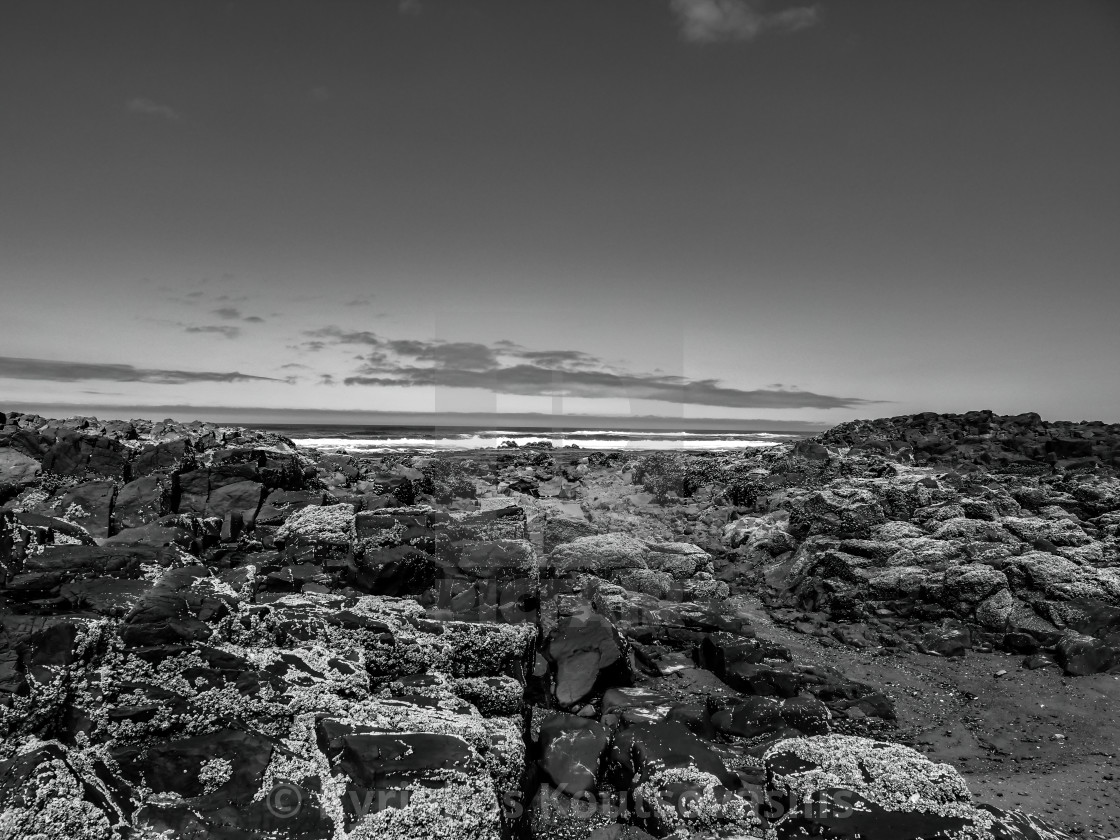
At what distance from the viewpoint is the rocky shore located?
3193 millimetres

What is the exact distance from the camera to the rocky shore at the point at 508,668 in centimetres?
319

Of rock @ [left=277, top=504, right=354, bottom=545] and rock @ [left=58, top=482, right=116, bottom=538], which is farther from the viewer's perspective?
rock @ [left=58, top=482, right=116, bottom=538]

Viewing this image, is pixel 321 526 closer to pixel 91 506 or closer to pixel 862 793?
pixel 91 506

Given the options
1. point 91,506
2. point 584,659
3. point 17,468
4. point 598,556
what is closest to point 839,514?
point 598,556

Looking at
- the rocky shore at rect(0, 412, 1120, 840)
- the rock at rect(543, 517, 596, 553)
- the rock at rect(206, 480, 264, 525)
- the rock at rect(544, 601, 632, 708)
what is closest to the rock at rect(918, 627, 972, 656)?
the rocky shore at rect(0, 412, 1120, 840)

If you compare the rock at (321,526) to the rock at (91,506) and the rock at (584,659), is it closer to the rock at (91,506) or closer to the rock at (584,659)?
the rock at (91,506)

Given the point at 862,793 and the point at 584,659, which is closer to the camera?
the point at 862,793

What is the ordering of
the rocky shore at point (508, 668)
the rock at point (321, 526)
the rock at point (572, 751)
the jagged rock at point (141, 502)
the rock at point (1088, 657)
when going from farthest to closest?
the jagged rock at point (141, 502) < the rock at point (321, 526) < the rock at point (1088, 657) < the rock at point (572, 751) < the rocky shore at point (508, 668)

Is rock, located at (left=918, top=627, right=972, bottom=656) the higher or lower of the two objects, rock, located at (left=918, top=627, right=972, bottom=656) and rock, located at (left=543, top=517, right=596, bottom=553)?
the lower

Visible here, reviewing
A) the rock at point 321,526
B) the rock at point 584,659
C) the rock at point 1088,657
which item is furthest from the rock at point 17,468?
the rock at point 1088,657

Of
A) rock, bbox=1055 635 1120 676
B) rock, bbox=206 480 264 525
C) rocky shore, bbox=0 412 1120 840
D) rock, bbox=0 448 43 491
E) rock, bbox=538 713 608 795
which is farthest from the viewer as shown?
rock, bbox=0 448 43 491

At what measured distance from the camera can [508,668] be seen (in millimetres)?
4449

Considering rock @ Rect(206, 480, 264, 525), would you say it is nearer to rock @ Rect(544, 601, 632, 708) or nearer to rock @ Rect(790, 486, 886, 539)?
rock @ Rect(544, 601, 632, 708)

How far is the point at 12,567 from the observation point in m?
4.34
